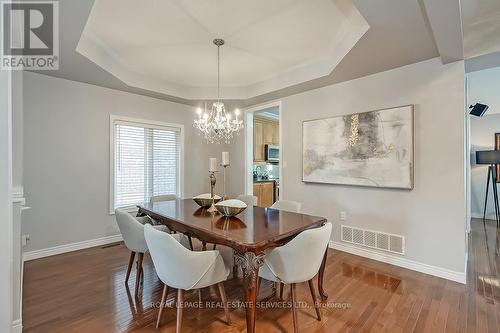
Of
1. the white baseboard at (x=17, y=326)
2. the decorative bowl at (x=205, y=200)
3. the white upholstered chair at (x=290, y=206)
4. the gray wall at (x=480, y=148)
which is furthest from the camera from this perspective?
the gray wall at (x=480, y=148)

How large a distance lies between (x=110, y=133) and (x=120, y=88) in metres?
0.76

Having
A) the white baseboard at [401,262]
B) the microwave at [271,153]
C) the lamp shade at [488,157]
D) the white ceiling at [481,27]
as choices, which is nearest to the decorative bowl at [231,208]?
the white baseboard at [401,262]

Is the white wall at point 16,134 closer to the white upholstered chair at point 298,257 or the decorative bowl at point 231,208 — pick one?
the decorative bowl at point 231,208

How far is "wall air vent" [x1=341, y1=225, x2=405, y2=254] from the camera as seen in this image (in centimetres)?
310

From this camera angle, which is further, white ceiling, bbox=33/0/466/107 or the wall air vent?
the wall air vent

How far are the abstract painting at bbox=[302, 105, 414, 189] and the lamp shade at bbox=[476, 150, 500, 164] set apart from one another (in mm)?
3774

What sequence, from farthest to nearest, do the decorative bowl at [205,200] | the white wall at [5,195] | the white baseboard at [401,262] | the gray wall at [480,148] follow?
the gray wall at [480,148] < the decorative bowl at [205,200] < the white baseboard at [401,262] < the white wall at [5,195]

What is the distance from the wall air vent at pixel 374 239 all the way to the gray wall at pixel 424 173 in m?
0.07

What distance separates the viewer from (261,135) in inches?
245

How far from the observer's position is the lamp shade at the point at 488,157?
5.02 m

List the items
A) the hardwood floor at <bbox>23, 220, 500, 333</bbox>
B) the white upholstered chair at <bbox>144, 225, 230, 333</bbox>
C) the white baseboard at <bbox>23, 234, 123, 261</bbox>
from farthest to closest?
the white baseboard at <bbox>23, 234, 123, 261</bbox> < the hardwood floor at <bbox>23, 220, 500, 333</bbox> < the white upholstered chair at <bbox>144, 225, 230, 333</bbox>

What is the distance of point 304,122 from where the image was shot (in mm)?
4074

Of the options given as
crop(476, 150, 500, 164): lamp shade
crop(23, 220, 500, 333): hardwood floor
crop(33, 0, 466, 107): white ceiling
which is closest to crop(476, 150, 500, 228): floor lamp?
crop(476, 150, 500, 164): lamp shade

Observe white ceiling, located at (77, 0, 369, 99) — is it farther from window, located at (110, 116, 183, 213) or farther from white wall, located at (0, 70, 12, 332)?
white wall, located at (0, 70, 12, 332)
